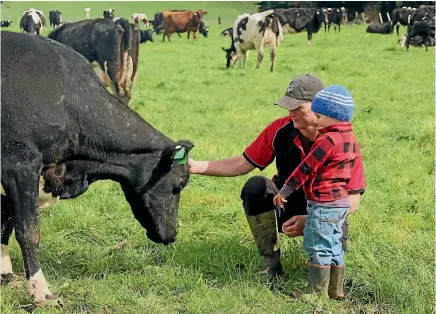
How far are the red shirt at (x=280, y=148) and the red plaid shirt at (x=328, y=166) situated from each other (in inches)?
17.0

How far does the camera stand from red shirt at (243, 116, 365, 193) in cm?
450

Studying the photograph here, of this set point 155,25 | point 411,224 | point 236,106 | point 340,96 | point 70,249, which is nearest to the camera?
point 340,96

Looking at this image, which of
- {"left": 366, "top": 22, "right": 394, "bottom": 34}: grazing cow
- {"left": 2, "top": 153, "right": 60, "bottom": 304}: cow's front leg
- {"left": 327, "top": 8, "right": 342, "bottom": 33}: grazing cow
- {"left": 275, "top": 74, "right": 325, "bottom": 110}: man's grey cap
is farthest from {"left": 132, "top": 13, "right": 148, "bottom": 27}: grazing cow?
{"left": 2, "top": 153, "right": 60, "bottom": 304}: cow's front leg

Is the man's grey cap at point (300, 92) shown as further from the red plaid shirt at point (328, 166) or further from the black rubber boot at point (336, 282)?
the black rubber boot at point (336, 282)

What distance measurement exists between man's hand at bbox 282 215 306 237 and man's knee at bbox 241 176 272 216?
0.85ft

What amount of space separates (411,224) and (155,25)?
47009 mm

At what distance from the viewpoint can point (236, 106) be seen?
40.3ft

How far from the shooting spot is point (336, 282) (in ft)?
13.6

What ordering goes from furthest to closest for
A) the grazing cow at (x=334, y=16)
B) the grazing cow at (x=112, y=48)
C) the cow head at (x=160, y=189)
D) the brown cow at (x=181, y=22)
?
1. the grazing cow at (x=334, y=16)
2. the brown cow at (x=181, y=22)
3. the grazing cow at (x=112, y=48)
4. the cow head at (x=160, y=189)

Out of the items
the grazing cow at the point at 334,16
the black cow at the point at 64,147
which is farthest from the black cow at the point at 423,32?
the black cow at the point at 64,147

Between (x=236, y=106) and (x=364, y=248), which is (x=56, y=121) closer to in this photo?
(x=364, y=248)

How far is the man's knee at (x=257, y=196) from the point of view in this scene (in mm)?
4570

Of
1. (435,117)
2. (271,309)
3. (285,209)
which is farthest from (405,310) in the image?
(435,117)

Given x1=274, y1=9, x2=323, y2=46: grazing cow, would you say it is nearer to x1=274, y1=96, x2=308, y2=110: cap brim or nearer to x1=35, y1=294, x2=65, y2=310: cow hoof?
x1=274, y1=96, x2=308, y2=110: cap brim
